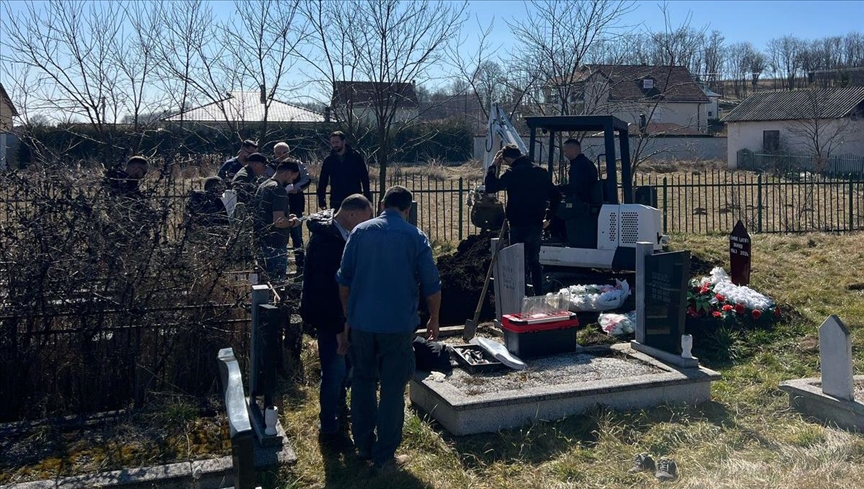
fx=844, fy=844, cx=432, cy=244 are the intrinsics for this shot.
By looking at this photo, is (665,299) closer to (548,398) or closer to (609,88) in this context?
(548,398)

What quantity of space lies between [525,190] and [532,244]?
0.65 metres

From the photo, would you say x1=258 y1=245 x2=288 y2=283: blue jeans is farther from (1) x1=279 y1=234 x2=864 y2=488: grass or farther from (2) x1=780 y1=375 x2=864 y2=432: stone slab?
(2) x1=780 y1=375 x2=864 y2=432: stone slab

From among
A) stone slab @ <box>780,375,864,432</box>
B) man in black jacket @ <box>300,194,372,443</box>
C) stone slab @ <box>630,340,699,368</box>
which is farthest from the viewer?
stone slab @ <box>630,340,699,368</box>

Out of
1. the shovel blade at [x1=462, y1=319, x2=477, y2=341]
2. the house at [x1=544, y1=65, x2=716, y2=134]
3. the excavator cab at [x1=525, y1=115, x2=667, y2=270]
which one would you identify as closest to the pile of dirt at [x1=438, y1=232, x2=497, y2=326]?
the excavator cab at [x1=525, y1=115, x2=667, y2=270]

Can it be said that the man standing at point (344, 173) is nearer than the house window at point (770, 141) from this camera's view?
Yes

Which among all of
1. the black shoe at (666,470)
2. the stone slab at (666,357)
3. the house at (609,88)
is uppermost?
the house at (609,88)

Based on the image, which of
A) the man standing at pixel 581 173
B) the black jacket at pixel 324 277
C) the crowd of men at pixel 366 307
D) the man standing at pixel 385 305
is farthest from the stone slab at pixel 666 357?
the man standing at pixel 581 173

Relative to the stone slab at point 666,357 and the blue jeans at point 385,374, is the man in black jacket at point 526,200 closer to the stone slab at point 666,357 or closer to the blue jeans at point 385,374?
the stone slab at point 666,357

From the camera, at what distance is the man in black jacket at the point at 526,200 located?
9398 mm

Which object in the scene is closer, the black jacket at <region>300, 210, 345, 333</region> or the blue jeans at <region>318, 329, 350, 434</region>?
the black jacket at <region>300, 210, 345, 333</region>

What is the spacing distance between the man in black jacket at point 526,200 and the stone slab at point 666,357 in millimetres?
1992

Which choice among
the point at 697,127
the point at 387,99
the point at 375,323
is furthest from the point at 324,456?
the point at 697,127

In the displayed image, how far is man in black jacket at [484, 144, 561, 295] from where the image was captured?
940 centimetres

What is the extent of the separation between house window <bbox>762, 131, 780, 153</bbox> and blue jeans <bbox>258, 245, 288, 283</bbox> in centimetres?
3964
